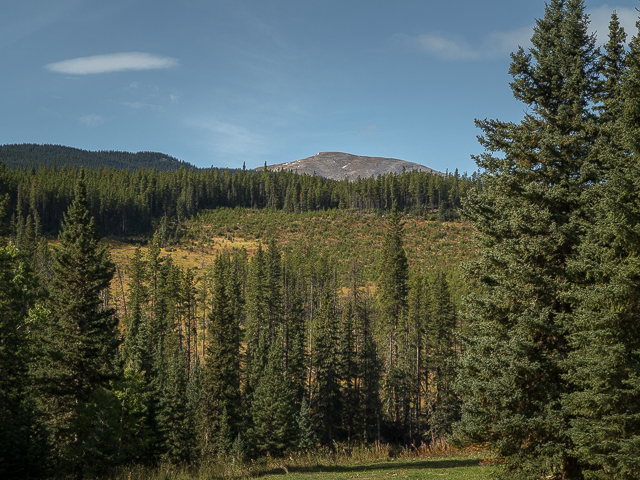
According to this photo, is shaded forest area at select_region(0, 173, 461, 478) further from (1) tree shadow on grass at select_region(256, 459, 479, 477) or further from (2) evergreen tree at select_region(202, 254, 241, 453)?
(1) tree shadow on grass at select_region(256, 459, 479, 477)

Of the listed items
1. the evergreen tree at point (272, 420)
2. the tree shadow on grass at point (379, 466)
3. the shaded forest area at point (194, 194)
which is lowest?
the evergreen tree at point (272, 420)

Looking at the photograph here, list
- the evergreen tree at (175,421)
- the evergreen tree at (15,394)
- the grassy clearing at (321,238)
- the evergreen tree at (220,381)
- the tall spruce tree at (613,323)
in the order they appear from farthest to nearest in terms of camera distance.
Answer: the grassy clearing at (321,238)
the evergreen tree at (220,381)
the evergreen tree at (175,421)
the evergreen tree at (15,394)
the tall spruce tree at (613,323)

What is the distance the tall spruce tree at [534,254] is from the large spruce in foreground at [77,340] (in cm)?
1776

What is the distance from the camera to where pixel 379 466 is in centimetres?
1986

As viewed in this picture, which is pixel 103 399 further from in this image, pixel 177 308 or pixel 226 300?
pixel 177 308

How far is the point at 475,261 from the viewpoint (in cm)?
1463

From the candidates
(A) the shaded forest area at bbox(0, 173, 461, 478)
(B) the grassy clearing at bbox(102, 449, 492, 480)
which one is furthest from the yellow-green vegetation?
(B) the grassy clearing at bbox(102, 449, 492, 480)

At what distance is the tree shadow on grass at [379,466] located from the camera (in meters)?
18.9

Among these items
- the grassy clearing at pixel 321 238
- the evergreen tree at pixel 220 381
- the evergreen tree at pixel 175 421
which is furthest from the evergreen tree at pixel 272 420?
the grassy clearing at pixel 321 238

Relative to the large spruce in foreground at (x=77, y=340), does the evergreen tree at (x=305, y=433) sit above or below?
below

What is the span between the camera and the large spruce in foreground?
2192 cm

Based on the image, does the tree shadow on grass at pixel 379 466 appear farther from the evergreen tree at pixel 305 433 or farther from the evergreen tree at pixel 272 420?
the evergreen tree at pixel 305 433

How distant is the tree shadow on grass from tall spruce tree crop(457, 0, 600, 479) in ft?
21.1

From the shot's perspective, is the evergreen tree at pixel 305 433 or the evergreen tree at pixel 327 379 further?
the evergreen tree at pixel 327 379
